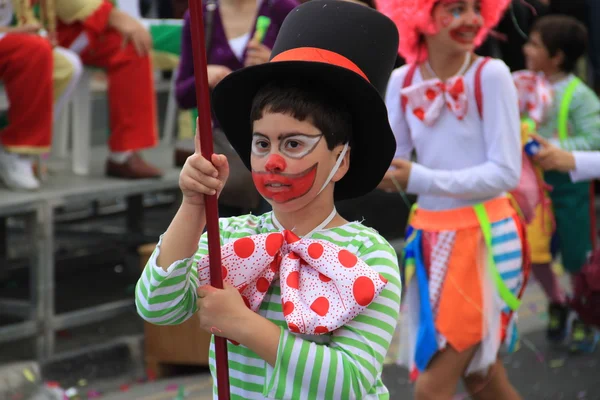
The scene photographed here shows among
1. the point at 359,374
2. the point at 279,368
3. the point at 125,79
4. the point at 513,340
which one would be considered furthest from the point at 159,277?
the point at 125,79

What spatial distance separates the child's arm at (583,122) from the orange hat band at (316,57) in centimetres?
342

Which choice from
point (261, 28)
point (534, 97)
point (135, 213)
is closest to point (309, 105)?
point (261, 28)

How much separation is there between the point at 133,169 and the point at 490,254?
2457 mm

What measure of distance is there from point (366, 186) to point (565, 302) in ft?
11.5

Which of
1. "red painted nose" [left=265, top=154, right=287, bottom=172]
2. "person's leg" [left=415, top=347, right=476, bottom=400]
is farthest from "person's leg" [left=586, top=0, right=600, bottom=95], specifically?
"red painted nose" [left=265, top=154, right=287, bottom=172]

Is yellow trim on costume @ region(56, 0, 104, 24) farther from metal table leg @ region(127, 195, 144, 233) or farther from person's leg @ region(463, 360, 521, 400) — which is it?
person's leg @ region(463, 360, 521, 400)

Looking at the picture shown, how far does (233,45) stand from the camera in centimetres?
445

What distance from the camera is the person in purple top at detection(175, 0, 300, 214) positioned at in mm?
4199

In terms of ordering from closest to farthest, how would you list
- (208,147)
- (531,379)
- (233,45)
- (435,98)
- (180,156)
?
(208,147) < (435,98) < (233,45) < (531,379) < (180,156)

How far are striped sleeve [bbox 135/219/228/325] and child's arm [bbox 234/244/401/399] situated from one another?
165 mm

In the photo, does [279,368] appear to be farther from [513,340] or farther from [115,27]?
[115,27]

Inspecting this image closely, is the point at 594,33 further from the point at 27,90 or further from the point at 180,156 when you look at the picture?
the point at 27,90

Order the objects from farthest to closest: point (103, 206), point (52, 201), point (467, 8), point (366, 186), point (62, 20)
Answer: point (103, 206), point (62, 20), point (52, 201), point (467, 8), point (366, 186)

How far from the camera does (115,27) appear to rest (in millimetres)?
5668
